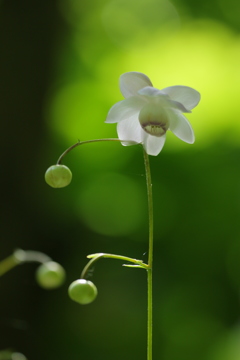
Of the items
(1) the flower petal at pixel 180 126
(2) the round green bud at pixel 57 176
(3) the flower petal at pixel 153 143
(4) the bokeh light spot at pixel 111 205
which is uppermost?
(4) the bokeh light spot at pixel 111 205

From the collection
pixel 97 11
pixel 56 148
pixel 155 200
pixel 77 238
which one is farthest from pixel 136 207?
pixel 97 11

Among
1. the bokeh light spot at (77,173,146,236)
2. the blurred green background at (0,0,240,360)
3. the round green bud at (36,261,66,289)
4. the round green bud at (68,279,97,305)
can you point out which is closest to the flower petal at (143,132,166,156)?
the round green bud at (68,279,97,305)

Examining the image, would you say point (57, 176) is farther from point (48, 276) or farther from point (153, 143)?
point (48, 276)

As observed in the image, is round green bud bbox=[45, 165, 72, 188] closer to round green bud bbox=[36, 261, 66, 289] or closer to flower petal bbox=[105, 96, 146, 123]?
flower petal bbox=[105, 96, 146, 123]

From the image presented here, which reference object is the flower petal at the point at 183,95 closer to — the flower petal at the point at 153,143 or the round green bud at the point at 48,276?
the flower petal at the point at 153,143

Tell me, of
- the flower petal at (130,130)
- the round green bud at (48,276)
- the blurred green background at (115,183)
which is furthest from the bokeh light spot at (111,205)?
the flower petal at (130,130)

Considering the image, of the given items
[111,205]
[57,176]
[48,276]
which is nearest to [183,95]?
[57,176]

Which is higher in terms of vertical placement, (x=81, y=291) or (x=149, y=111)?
(x=149, y=111)

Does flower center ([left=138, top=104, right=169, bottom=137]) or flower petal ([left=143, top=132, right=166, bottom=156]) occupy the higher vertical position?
flower center ([left=138, top=104, right=169, bottom=137])
